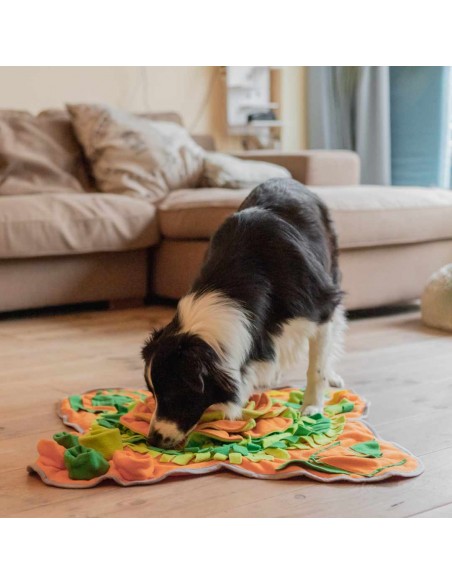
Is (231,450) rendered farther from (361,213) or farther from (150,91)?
(150,91)

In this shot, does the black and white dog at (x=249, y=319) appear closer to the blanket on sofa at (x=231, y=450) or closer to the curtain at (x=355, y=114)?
the blanket on sofa at (x=231, y=450)

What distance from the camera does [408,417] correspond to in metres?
2.31

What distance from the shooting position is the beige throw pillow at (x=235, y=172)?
14.1 feet

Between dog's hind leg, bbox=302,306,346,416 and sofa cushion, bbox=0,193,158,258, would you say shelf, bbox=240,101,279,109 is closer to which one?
sofa cushion, bbox=0,193,158,258

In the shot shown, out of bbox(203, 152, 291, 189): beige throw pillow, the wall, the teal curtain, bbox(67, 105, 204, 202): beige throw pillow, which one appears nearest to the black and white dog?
bbox(203, 152, 291, 189): beige throw pillow

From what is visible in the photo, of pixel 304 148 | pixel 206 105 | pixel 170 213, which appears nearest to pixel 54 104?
pixel 206 105

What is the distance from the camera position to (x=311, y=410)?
2330mm

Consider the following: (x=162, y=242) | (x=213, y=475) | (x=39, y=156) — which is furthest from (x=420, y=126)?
(x=213, y=475)

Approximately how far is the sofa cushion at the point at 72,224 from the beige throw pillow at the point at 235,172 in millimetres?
479

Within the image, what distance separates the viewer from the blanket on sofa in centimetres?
185

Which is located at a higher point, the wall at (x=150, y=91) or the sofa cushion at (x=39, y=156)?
the wall at (x=150, y=91)

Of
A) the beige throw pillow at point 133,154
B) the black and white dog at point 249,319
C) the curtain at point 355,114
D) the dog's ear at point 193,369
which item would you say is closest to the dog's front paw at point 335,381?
the black and white dog at point 249,319

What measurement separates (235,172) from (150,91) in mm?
1398

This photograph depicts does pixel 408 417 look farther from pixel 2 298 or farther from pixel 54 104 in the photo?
pixel 54 104
